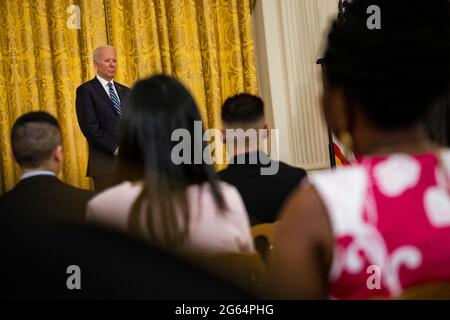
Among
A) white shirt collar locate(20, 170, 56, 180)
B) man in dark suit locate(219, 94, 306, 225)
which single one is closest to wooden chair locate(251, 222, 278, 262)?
man in dark suit locate(219, 94, 306, 225)

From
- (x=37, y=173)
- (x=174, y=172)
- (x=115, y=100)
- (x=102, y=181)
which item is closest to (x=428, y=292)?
(x=174, y=172)

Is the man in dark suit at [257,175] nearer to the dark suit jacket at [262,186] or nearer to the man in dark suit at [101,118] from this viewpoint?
the dark suit jacket at [262,186]

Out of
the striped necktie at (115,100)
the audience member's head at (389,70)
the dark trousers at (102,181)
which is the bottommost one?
the dark trousers at (102,181)

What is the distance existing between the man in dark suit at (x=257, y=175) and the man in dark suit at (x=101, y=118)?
1985 mm

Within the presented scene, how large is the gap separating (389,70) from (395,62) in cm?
2

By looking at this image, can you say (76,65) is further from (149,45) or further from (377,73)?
(377,73)

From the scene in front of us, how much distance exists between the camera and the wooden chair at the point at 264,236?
185 centimetres

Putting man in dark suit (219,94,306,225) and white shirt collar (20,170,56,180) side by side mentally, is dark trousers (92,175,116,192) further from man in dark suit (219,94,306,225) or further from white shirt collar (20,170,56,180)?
white shirt collar (20,170,56,180)

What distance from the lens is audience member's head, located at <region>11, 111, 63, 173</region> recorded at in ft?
6.70

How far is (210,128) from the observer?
19.4ft

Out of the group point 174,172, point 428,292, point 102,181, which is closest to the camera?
point 428,292

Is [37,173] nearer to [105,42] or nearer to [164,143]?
[164,143]

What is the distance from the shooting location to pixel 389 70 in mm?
974

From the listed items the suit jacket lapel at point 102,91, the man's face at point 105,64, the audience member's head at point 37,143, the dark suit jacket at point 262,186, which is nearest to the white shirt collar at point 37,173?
the audience member's head at point 37,143
